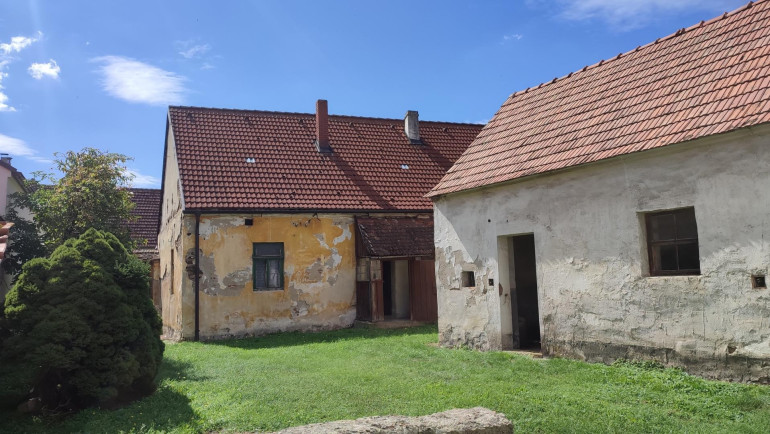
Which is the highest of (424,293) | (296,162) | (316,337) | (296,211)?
(296,162)

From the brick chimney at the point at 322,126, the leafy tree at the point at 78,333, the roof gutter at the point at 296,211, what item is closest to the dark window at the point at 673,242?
the leafy tree at the point at 78,333

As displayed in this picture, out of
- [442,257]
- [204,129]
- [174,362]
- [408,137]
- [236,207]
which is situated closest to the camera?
[174,362]

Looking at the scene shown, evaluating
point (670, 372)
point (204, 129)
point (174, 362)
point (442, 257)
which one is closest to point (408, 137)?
point (204, 129)

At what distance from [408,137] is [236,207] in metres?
8.00

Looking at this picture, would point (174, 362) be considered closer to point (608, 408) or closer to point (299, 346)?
point (299, 346)

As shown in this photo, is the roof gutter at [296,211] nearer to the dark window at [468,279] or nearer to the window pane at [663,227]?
the dark window at [468,279]

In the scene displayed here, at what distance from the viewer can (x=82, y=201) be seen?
13.7 metres

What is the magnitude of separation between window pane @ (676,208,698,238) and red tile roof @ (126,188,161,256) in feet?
67.3

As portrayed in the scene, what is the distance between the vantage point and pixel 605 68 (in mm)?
11195

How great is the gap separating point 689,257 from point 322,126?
13.4m

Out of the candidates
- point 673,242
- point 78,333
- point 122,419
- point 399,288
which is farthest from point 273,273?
point 673,242

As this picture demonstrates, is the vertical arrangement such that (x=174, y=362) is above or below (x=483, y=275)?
below

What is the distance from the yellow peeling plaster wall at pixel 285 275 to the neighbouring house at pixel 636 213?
503cm

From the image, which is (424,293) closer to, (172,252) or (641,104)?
(172,252)
